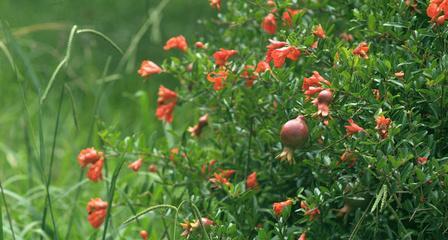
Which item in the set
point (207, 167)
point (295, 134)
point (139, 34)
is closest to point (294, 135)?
point (295, 134)

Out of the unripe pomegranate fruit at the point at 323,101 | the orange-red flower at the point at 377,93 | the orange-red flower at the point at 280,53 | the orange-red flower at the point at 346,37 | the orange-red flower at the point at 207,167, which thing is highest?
the orange-red flower at the point at 280,53

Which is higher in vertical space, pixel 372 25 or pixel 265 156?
pixel 372 25

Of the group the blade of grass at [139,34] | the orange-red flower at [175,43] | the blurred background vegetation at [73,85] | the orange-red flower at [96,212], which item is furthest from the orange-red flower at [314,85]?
the blurred background vegetation at [73,85]

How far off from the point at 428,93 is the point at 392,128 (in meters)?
0.14

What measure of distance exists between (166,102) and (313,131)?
1.98 ft

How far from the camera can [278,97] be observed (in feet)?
6.41

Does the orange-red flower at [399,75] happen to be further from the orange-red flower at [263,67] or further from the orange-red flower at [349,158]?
the orange-red flower at [263,67]

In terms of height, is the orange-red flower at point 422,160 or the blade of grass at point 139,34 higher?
the orange-red flower at point 422,160

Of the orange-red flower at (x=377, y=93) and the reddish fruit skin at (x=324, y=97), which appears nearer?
the reddish fruit skin at (x=324, y=97)

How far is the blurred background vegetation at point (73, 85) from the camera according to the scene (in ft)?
10.3

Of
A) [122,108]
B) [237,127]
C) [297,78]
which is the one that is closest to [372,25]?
[297,78]

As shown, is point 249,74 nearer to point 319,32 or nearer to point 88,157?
point 319,32

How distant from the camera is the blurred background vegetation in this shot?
315 centimetres

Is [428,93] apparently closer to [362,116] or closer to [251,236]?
[362,116]
